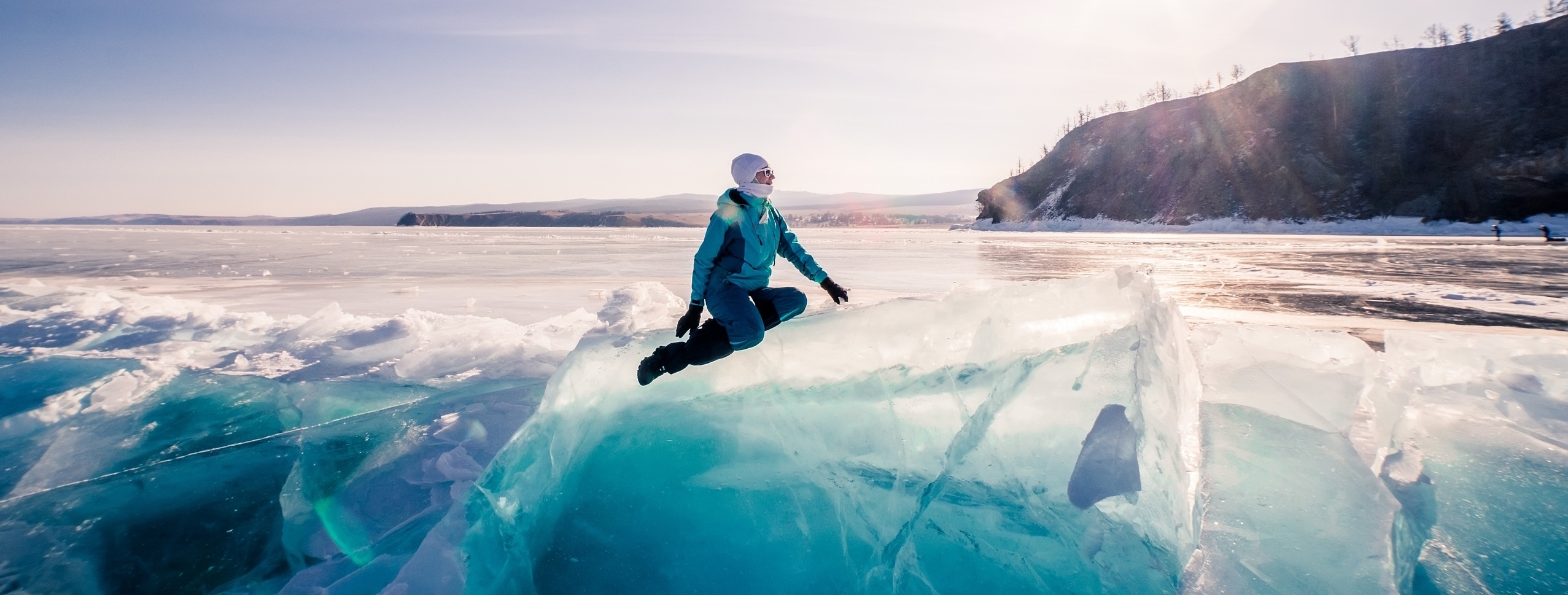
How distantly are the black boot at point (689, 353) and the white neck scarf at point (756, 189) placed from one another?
23.7 inches

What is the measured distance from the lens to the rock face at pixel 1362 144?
40562 millimetres

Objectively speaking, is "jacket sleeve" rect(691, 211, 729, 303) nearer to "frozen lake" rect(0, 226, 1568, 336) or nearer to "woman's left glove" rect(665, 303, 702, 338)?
"woman's left glove" rect(665, 303, 702, 338)

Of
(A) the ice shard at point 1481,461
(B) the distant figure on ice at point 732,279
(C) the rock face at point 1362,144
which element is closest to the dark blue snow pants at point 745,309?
(B) the distant figure on ice at point 732,279

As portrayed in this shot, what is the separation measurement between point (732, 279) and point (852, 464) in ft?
3.27

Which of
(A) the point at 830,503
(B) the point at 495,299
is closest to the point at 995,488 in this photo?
(A) the point at 830,503

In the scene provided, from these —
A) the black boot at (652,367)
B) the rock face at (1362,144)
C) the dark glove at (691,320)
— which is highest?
the rock face at (1362,144)

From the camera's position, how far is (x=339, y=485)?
341 centimetres

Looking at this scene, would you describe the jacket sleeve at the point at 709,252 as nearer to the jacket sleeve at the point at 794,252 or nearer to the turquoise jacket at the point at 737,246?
the turquoise jacket at the point at 737,246

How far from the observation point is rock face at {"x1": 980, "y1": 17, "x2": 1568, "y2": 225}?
133 feet

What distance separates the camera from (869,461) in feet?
8.66

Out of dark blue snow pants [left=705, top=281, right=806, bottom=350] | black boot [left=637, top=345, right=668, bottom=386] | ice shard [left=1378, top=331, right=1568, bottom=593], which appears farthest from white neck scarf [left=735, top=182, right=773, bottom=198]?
ice shard [left=1378, top=331, right=1568, bottom=593]

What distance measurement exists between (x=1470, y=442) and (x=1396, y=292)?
7.71m

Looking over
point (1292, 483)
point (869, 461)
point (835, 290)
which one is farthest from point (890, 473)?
point (1292, 483)

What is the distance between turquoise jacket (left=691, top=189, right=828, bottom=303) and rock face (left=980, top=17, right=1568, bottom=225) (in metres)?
52.3
